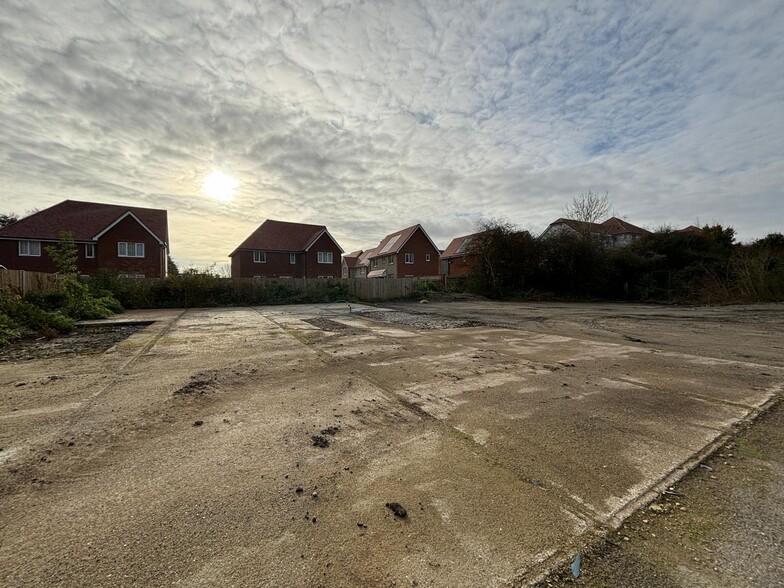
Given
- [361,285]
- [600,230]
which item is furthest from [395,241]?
[600,230]

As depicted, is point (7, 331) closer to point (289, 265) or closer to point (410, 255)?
point (289, 265)

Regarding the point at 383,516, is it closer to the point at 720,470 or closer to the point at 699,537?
the point at 699,537

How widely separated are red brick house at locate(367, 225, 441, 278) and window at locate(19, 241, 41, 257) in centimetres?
2950

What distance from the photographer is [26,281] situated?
11.1m

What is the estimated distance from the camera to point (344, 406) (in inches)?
136

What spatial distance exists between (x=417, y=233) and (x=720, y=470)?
38.0 metres

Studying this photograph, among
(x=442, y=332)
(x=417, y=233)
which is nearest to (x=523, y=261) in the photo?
(x=442, y=332)

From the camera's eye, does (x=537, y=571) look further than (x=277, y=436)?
No

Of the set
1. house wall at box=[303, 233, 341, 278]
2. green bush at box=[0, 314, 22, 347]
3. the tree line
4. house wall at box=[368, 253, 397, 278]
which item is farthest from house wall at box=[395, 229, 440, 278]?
green bush at box=[0, 314, 22, 347]

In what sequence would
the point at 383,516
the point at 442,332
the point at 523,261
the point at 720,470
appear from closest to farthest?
the point at 383,516 < the point at 720,470 < the point at 442,332 < the point at 523,261

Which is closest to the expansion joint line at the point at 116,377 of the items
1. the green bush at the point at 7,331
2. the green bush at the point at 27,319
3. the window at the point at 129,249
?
the green bush at the point at 7,331

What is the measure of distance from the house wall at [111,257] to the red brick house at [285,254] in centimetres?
697

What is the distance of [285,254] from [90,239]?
14.9 meters

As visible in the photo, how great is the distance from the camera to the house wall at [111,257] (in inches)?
951
